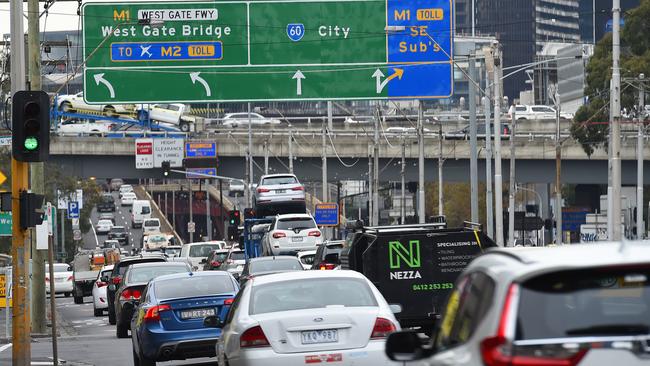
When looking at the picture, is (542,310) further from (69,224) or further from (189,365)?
(69,224)

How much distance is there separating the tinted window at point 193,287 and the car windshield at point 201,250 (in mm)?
38396

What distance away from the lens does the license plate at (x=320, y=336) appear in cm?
1376

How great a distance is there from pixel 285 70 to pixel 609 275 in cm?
3548

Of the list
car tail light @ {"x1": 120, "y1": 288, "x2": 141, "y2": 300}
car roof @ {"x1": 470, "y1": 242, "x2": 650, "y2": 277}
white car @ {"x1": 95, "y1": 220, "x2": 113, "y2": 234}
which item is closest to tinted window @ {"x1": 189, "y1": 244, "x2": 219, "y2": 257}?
car tail light @ {"x1": 120, "y1": 288, "x2": 141, "y2": 300}

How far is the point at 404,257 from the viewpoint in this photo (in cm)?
2327

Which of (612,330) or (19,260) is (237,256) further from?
(612,330)

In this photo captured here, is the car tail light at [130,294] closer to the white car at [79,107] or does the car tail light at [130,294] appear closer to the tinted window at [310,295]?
the tinted window at [310,295]

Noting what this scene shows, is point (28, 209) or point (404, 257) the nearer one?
point (28, 209)

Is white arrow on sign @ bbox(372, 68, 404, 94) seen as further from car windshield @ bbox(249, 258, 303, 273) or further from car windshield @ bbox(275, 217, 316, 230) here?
car windshield @ bbox(249, 258, 303, 273)

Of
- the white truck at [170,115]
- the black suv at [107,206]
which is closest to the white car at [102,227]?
the black suv at [107,206]

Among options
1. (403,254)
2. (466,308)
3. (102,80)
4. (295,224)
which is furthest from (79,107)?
(466,308)

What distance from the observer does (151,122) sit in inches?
3351

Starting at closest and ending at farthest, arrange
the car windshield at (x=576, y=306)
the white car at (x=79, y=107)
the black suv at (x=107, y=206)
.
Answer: the car windshield at (x=576, y=306) → the white car at (x=79, y=107) → the black suv at (x=107, y=206)

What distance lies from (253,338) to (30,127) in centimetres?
752
